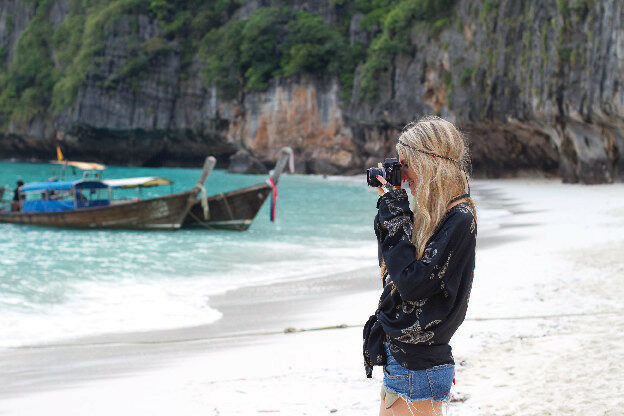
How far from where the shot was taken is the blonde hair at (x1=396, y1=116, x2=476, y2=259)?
1.77 m

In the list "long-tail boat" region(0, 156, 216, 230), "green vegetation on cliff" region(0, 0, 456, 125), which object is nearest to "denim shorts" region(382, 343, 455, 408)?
"long-tail boat" region(0, 156, 216, 230)

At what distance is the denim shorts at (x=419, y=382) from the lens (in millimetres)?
1791

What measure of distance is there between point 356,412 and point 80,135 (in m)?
62.4

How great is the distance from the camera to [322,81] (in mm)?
49094

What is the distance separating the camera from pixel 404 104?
38562mm

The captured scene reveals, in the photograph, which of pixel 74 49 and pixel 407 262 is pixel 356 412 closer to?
pixel 407 262

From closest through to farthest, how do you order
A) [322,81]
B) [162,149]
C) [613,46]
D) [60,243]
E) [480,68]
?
[60,243], [613,46], [480,68], [322,81], [162,149]

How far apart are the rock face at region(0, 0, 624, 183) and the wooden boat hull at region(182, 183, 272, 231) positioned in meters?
11.6

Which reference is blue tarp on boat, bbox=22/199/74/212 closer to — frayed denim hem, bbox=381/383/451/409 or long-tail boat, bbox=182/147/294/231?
long-tail boat, bbox=182/147/294/231

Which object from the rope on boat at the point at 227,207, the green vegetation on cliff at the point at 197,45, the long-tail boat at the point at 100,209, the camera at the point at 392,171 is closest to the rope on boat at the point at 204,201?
the long-tail boat at the point at 100,209

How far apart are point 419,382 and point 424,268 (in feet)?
1.24

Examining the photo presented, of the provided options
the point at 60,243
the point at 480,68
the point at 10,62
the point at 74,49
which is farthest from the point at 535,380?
the point at 10,62

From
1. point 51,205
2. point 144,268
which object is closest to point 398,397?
point 144,268

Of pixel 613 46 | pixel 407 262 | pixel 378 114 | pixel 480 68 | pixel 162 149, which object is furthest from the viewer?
pixel 162 149
